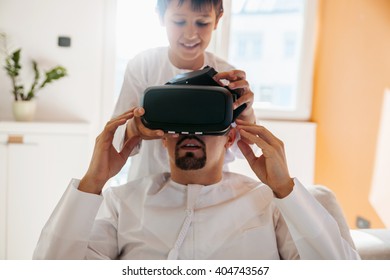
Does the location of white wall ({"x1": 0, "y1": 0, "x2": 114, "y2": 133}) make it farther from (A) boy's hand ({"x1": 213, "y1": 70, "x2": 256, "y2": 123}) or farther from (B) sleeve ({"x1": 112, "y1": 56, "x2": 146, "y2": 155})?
(A) boy's hand ({"x1": 213, "y1": 70, "x2": 256, "y2": 123})

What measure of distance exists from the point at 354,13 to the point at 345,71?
0.61 ft

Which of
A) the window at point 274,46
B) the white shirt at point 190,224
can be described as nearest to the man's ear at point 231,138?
the white shirt at point 190,224

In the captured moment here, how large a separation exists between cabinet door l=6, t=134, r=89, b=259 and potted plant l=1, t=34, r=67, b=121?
0.31 ft

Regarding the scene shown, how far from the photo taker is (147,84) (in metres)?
1.18

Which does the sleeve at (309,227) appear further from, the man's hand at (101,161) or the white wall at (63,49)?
the white wall at (63,49)

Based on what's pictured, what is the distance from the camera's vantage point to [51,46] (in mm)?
1222

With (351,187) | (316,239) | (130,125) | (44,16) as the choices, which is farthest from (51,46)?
(351,187)

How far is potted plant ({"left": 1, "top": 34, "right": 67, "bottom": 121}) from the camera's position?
3.83ft

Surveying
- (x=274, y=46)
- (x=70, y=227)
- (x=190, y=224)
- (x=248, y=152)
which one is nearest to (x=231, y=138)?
(x=248, y=152)

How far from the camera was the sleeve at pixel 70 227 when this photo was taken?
36.7 inches

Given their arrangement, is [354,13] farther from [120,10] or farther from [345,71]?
[120,10]

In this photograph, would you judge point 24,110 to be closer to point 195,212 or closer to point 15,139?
point 15,139

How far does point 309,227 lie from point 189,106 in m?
0.33

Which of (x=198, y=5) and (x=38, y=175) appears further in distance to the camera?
(x=38, y=175)
